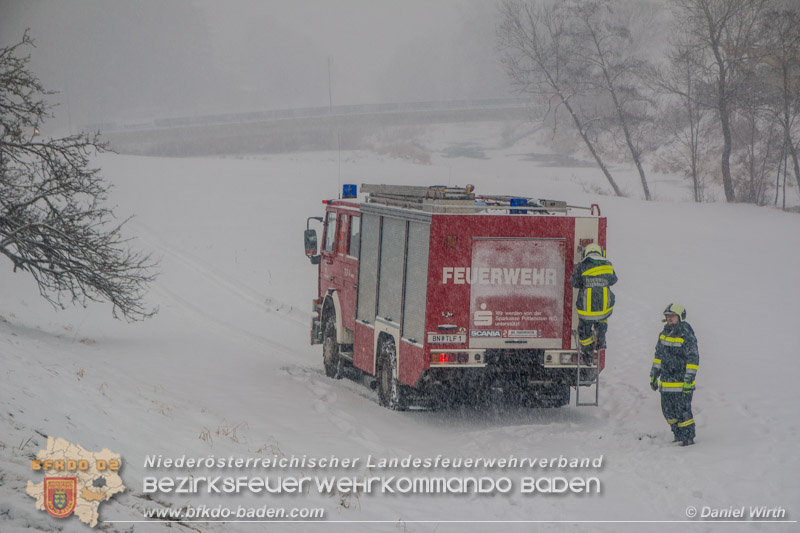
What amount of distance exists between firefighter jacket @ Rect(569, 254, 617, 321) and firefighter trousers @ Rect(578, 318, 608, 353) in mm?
A: 104

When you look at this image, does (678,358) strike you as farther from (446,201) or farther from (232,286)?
(232,286)

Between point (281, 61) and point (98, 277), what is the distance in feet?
454

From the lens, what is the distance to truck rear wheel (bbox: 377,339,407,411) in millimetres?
11156

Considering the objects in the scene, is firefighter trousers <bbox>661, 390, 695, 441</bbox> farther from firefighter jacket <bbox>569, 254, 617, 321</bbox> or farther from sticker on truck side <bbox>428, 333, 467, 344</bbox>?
sticker on truck side <bbox>428, 333, 467, 344</bbox>

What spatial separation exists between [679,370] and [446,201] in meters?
3.48

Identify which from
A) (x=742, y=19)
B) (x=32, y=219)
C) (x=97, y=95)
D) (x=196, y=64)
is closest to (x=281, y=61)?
(x=196, y=64)

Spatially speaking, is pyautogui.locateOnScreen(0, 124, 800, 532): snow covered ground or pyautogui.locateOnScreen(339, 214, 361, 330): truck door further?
pyautogui.locateOnScreen(339, 214, 361, 330): truck door

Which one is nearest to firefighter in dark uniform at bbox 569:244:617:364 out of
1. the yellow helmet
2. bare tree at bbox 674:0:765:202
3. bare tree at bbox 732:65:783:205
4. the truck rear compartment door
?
the truck rear compartment door

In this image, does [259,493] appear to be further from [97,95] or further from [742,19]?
[97,95]

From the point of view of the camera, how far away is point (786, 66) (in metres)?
30.2

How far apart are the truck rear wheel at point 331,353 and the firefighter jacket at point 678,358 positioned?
6.08 m

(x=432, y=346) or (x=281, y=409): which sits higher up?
(x=432, y=346)

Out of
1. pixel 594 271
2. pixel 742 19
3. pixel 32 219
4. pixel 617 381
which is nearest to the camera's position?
pixel 594 271

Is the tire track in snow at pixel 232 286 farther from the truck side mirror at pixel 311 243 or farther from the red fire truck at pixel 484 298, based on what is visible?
the red fire truck at pixel 484 298
